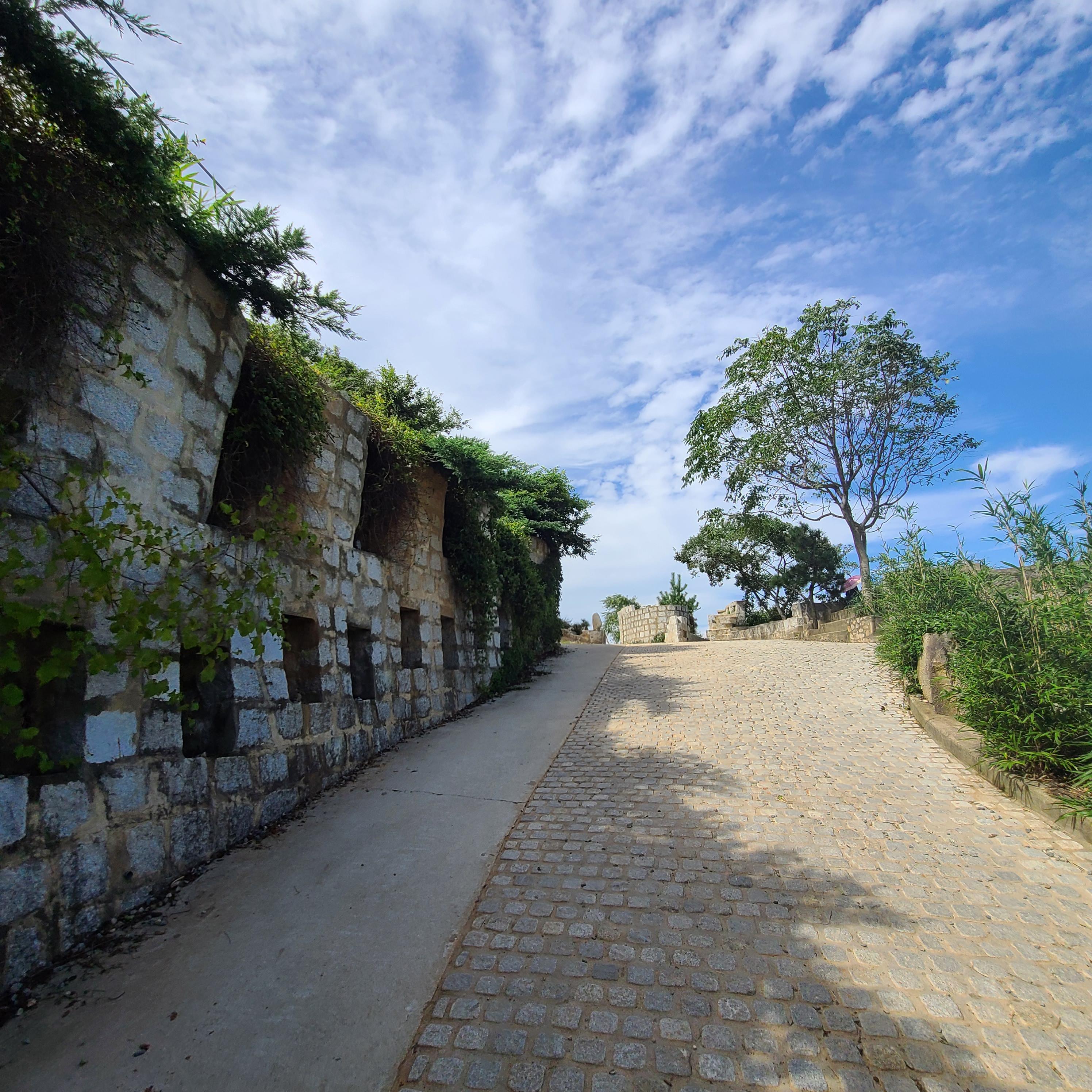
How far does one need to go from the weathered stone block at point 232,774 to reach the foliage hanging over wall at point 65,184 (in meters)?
2.24

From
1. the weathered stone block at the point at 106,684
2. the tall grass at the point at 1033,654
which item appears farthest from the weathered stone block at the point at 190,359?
the tall grass at the point at 1033,654

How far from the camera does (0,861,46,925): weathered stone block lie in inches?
88.5

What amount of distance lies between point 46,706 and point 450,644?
16.1ft

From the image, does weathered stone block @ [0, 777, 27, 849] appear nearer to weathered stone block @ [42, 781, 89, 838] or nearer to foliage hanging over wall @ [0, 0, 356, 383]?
weathered stone block @ [42, 781, 89, 838]

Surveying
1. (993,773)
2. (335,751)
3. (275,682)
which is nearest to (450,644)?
(335,751)

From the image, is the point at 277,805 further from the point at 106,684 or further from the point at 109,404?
the point at 109,404

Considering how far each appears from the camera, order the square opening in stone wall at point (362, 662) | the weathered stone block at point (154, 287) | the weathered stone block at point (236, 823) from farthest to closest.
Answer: the square opening in stone wall at point (362, 662)
the weathered stone block at point (236, 823)
the weathered stone block at point (154, 287)

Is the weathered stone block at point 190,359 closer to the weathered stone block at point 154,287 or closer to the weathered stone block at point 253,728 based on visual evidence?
the weathered stone block at point 154,287

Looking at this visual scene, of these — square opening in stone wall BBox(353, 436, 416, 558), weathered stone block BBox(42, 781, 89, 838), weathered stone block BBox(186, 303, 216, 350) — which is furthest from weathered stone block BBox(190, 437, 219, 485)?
square opening in stone wall BBox(353, 436, 416, 558)

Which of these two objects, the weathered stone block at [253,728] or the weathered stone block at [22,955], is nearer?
the weathered stone block at [22,955]

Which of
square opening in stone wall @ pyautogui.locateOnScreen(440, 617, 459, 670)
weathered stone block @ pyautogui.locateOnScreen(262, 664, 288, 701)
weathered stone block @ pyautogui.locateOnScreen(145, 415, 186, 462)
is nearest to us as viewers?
weathered stone block @ pyautogui.locateOnScreen(145, 415, 186, 462)

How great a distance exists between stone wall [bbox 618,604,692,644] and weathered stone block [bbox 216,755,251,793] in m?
17.3

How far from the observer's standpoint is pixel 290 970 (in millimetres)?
2514

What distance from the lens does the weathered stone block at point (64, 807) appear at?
2453 millimetres
